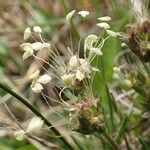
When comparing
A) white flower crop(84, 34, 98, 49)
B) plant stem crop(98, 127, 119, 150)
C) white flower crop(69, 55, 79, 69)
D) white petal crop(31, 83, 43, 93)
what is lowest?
plant stem crop(98, 127, 119, 150)

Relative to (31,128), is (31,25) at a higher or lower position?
higher

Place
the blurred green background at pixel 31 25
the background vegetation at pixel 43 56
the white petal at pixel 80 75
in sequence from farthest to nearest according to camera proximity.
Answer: the blurred green background at pixel 31 25 → the background vegetation at pixel 43 56 → the white petal at pixel 80 75

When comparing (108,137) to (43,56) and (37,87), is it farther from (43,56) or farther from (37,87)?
(43,56)

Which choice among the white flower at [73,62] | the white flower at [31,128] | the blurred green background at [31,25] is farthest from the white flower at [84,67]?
the blurred green background at [31,25]

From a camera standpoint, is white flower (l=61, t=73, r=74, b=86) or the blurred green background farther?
the blurred green background

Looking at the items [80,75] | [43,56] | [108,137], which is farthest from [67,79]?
[43,56]

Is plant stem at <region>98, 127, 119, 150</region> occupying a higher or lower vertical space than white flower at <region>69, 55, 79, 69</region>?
lower

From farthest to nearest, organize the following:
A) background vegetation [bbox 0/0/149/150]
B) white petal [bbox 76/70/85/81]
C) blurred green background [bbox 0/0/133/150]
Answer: blurred green background [bbox 0/0/133/150]
background vegetation [bbox 0/0/149/150]
white petal [bbox 76/70/85/81]

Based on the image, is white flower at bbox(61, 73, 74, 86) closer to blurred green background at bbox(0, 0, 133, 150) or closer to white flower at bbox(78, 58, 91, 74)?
white flower at bbox(78, 58, 91, 74)

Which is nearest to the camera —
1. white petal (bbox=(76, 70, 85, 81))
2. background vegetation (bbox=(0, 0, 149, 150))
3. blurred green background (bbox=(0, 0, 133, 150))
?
white petal (bbox=(76, 70, 85, 81))

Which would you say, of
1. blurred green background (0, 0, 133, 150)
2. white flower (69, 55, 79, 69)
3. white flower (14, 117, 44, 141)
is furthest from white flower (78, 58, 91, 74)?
blurred green background (0, 0, 133, 150)

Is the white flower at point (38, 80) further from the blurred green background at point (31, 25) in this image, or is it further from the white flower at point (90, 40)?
the blurred green background at point (31, 25)

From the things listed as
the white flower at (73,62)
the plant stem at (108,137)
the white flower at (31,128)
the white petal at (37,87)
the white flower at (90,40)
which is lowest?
the plant stem at (108,137)
